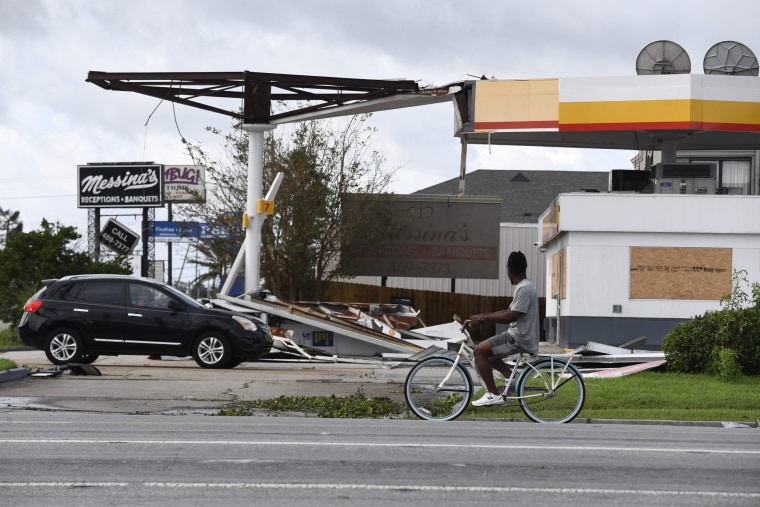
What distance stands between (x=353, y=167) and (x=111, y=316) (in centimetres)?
1909

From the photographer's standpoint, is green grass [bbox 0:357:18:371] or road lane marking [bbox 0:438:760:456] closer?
road lane marking [bbox 0:438:760:456]

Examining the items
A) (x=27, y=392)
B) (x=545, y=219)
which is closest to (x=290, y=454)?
(x=27, y=392)

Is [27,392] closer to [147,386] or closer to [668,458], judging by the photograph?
[147,386]

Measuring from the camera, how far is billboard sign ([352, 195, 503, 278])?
127ft

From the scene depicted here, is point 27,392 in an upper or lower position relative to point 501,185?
lower

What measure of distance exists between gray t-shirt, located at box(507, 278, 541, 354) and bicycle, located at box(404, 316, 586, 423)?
27cm

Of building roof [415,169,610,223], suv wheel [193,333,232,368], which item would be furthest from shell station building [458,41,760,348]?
building roof [415,169,610,223]

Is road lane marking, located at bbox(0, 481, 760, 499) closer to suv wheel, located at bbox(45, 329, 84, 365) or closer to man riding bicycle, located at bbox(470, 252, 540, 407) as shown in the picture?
man riding bicycle, located at bbox(470, 252, 540, 407)

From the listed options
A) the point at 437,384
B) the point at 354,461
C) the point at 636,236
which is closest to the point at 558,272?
the point at 636,236

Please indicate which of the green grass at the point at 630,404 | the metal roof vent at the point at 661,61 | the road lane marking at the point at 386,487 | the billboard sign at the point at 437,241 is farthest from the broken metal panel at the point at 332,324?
the road lane marking at the point at 386,487

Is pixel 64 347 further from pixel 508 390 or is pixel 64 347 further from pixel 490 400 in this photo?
pixel 508 390

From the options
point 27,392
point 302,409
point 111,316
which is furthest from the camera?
point 111,316

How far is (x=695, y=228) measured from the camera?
2978 cm

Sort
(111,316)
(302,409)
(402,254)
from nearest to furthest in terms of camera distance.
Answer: (302,409) < (111,316) < (402,254)
